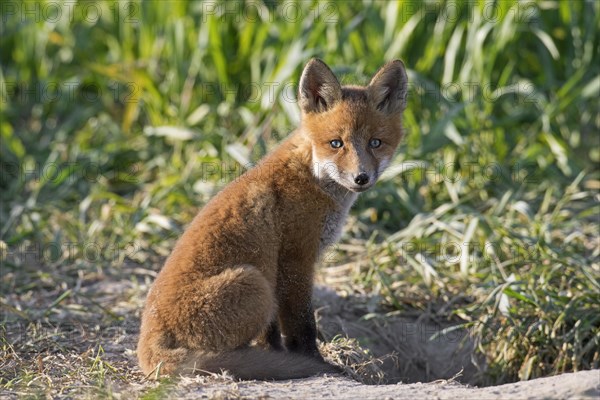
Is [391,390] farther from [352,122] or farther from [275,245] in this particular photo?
[352,122]

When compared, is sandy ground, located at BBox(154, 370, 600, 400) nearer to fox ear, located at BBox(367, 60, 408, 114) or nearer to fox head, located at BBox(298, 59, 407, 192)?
fox head, located at BBox(298, 59, 407, 192)

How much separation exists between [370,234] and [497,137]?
1513 mm

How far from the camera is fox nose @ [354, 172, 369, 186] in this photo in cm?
453

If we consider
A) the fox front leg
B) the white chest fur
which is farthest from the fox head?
the fox front leg

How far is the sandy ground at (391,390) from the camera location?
3807 millimetres

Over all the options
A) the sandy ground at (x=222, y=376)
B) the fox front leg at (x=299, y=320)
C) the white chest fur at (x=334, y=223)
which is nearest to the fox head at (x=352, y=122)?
the white chest fur at (x=334, y=223)

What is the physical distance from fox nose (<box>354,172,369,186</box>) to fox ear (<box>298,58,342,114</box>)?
0.51 meters

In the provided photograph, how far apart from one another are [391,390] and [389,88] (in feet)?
5.95

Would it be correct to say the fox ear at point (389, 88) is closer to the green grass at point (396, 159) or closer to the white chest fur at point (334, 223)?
the white chest fur at point (334, 223)

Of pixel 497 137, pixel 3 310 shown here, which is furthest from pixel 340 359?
pixel 497 137

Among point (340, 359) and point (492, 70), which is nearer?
point (340, 359)

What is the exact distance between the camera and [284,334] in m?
4.60

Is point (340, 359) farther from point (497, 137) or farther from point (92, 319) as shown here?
point (497, 137)

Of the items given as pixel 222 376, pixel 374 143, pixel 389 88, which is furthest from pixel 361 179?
pixel 222 376
